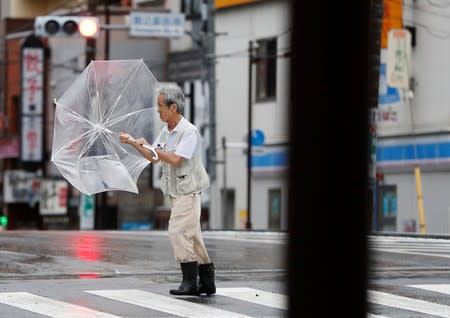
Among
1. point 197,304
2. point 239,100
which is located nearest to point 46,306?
point 197,304

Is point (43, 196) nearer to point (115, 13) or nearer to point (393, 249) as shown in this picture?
point (115, 13)

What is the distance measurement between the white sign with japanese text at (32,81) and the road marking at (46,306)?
40.4 m

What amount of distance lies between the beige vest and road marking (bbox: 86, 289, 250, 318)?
84cm

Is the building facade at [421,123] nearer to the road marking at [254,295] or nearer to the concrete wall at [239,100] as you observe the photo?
the concrete wall at [239,100]

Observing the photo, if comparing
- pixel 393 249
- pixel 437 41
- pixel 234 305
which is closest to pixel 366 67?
pixel 234 305

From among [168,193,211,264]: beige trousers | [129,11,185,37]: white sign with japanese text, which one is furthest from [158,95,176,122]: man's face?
[129,11,185,37]: white sign with japanese text

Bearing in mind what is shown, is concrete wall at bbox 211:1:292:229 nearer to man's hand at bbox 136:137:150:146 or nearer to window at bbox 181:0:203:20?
window at bbox 181:0:203:20

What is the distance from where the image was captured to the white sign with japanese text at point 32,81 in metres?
48.6

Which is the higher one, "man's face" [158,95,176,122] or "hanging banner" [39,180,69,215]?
"man's face" [158,95,176,122]

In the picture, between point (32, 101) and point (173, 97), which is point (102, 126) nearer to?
point (173, 97)

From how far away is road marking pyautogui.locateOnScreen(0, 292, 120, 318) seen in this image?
7.65 m

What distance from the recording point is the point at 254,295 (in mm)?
9008

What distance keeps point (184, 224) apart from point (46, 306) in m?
1.25

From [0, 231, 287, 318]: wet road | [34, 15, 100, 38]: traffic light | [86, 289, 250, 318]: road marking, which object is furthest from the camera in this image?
[34, 15, 100, 38]: traffic light
